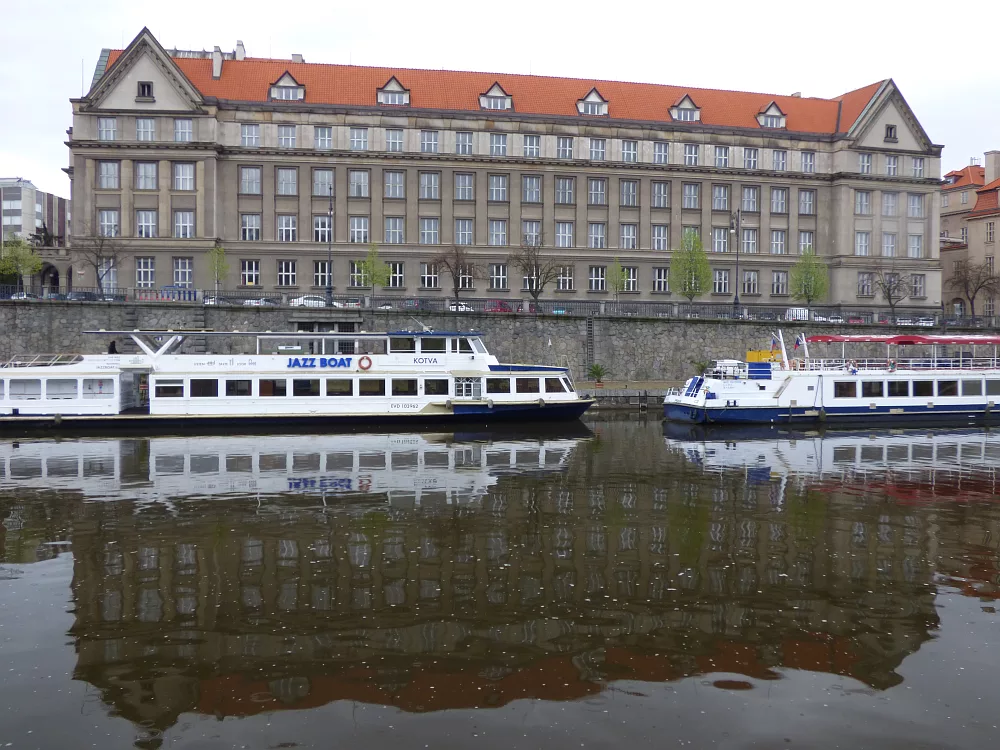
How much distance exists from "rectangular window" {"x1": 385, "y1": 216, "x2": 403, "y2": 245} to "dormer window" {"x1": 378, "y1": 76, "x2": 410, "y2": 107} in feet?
32.6

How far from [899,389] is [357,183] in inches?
1774

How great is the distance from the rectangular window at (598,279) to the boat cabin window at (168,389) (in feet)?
136

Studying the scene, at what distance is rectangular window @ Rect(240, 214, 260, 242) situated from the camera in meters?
70.3

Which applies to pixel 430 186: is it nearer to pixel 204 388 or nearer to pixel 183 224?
pixel 183 224

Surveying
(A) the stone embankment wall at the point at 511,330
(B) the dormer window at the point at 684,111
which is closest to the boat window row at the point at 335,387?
(A) the stone embankment wall at the point at 511,330

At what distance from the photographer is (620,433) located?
4131 cm

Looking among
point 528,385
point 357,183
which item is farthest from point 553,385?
point 357,183

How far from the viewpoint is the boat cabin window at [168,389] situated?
137 ft

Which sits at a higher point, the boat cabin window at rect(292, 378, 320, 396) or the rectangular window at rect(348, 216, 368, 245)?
the rectangular window at rect(348, 216, 368, 245)

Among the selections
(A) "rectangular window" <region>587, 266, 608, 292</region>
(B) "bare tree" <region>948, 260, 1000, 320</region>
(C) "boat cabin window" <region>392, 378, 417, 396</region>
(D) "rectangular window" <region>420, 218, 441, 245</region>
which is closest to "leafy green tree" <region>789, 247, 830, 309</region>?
(A) "rectangular window" <region>587, 266, 608, 292</region>

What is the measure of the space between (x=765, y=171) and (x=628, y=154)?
12898 millimetres

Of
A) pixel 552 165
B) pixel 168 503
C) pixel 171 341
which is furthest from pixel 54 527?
pixel 552 165

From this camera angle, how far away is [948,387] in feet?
158

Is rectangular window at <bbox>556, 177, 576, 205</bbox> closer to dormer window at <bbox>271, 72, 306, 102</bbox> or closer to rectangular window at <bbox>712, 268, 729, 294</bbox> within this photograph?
rectangular window at <bbox>712, 268, 729, 294</bbox>
